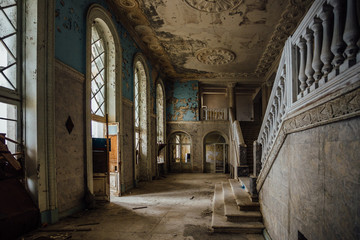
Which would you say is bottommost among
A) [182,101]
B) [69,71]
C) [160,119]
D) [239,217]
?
[239,217]

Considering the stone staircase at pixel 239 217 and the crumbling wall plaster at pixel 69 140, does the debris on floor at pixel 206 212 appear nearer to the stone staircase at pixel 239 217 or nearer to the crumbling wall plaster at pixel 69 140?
the stone staircase at pixel 239 217

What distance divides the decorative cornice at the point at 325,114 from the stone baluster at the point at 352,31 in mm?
333

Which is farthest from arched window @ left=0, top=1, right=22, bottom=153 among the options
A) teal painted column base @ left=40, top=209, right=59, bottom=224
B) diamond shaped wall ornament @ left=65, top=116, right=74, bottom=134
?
teal painted column base @ left=40, top=209, right=59, bottom=224

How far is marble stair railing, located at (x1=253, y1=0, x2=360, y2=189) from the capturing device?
1.73 meters

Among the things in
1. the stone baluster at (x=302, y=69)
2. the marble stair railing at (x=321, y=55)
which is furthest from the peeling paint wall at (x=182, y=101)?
the stone baluster at (x=302, y=69)

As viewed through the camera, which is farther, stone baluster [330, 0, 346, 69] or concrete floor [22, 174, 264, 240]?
concrete floor [22, 174, 264, 240]

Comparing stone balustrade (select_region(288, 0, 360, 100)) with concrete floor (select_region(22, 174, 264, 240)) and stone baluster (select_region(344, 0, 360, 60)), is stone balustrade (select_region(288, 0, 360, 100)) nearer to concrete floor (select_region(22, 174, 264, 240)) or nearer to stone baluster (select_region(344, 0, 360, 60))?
stone baluster (select_region(344, 0, 360, 60))

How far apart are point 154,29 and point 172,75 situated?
5.65m

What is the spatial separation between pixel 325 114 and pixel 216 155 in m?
12.8

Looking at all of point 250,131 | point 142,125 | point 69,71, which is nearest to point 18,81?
point 69,71

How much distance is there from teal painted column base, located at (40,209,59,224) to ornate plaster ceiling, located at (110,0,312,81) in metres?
6.18

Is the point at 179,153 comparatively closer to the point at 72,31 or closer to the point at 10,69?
the point at 72,31

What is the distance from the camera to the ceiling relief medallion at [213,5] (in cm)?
677

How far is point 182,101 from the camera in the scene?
47.1ft
